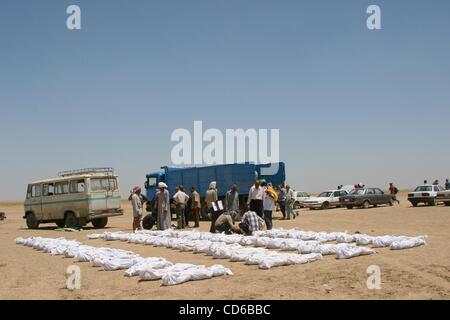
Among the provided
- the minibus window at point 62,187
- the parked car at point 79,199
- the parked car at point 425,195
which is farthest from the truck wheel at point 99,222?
the parked car at point 425,195

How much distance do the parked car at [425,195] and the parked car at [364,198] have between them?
6.61 feet

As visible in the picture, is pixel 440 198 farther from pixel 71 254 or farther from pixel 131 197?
pixel 71 254

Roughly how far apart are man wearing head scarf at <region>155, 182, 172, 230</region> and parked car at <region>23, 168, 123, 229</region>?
4.62 metres

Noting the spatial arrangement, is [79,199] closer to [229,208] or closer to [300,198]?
[229,208]

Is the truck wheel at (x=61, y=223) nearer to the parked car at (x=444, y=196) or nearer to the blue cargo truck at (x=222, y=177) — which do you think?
the blue cargo truck at (x=222, y=177)

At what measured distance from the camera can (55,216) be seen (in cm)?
2327

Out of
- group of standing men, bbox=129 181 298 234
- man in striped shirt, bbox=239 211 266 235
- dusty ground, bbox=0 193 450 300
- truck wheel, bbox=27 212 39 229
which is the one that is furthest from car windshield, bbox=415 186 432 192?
truck wheel, bbox=27 212 39 229

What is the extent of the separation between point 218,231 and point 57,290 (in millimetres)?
8152

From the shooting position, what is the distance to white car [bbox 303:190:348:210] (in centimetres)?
3478

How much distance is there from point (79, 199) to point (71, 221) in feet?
3.87

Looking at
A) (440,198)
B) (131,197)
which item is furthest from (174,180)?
(440,198)

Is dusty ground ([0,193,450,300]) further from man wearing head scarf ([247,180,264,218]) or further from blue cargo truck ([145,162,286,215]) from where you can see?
blue cargo truck ([145,162,286,215])

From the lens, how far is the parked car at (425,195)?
3130 cm
